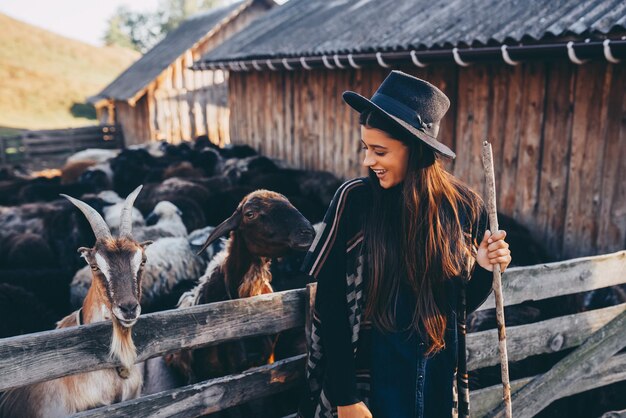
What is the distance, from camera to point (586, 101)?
19.6ft

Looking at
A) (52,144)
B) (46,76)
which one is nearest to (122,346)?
(52,144)

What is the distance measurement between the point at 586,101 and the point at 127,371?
5345mm

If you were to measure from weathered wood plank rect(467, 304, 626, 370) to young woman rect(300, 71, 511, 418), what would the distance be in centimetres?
114

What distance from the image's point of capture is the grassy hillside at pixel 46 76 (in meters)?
37.5

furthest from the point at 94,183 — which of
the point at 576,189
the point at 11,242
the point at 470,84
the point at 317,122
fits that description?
the point at 576,189

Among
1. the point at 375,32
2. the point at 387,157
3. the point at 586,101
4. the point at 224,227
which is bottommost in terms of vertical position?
Result: the point at 224,227

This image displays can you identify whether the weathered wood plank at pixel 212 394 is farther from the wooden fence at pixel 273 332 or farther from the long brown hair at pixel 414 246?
the long brown hair at pixel 414 246

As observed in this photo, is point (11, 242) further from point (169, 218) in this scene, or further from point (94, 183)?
point (94, 183)

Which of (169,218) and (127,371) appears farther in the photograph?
(169,218)

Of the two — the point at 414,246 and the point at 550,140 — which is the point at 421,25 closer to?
the point at 550,140

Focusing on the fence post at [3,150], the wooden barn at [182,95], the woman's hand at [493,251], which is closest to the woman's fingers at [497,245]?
the woman's hand at [493,251]

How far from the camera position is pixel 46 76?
1657 inches

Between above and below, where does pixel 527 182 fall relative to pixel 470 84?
below

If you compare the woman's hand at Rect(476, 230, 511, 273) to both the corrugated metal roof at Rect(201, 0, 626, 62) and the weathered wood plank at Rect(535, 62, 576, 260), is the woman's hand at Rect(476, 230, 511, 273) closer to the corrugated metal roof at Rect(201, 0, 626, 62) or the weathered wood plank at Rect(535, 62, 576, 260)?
the corrugated metal roof at Rect(201, 0, 626, 62)
